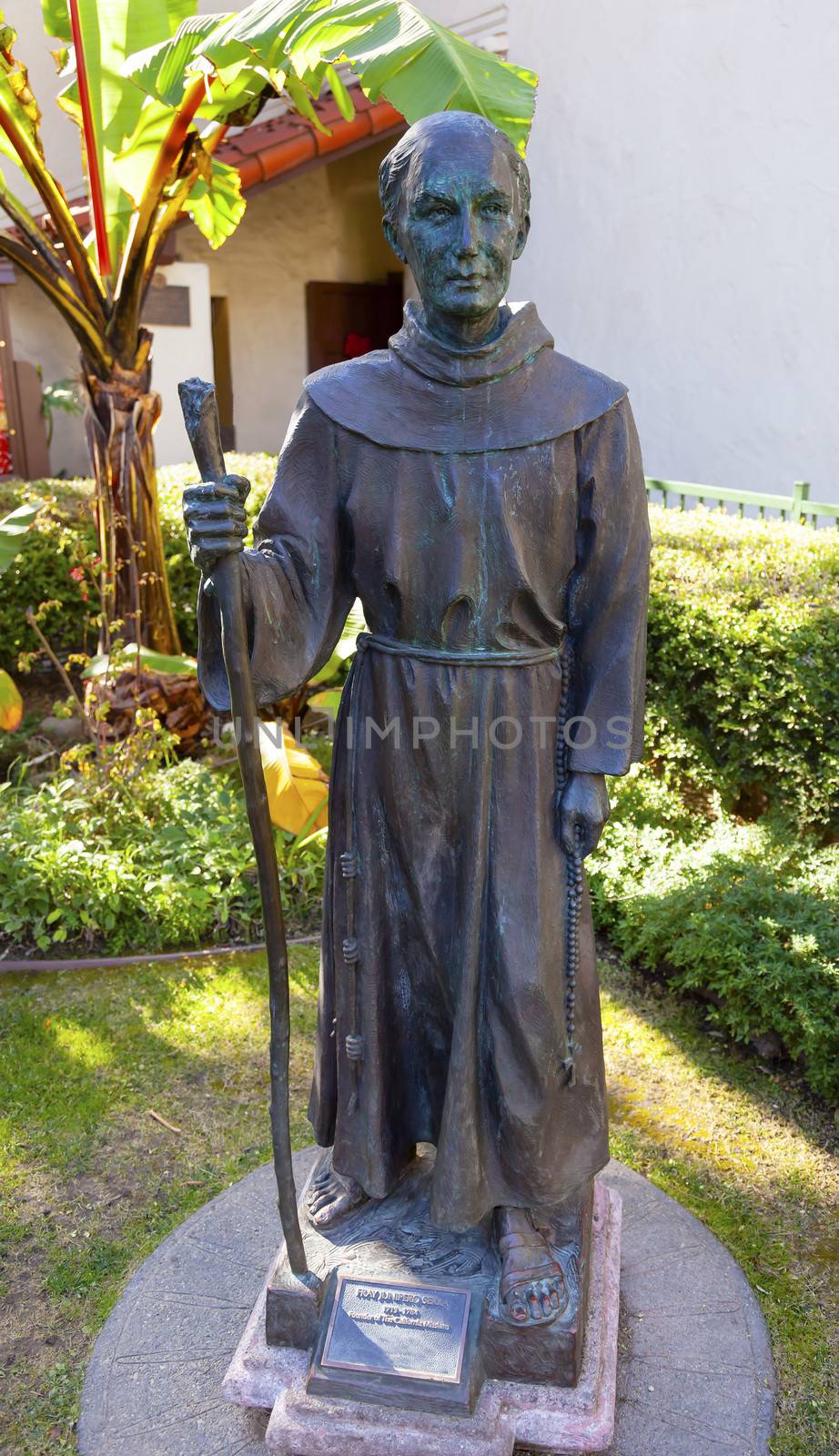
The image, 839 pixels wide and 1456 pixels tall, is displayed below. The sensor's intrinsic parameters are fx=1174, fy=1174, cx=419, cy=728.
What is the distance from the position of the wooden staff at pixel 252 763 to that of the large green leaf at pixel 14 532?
354 centimetres

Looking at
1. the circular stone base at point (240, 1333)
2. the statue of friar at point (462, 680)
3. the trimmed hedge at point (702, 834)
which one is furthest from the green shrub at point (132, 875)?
the statue of friar at point (462, 680)

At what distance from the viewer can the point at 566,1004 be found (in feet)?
8.39

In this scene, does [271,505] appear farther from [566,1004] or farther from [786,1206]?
[786,1206]

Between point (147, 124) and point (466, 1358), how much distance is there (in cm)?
511

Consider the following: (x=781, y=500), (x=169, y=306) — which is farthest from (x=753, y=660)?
(x=169, y=306)

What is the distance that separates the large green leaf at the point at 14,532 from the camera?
210 inches

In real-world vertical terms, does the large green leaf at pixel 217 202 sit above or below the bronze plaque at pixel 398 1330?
above

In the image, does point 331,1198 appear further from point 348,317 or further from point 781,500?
point 348,317

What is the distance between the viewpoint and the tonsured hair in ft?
6.77

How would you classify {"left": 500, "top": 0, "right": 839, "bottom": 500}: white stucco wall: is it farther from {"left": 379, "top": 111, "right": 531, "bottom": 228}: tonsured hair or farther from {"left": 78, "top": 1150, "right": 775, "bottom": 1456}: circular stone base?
{"left": 379, "top": 111, "right": 531, "bottom": 228}: tonsured hair

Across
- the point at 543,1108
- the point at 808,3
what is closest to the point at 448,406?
the point at 543,1108

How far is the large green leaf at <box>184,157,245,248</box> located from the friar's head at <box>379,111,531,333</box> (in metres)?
4.12

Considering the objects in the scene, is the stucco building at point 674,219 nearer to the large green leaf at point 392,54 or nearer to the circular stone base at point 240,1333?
the large green leaf at point 392,54

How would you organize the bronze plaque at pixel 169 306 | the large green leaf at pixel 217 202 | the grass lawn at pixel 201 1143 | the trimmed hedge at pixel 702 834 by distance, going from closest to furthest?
the grass lawn at pixel 201 1143 → the trimmed hedge at pixel 702 834 → the large green leaf at pixel 217 202 → the bronze plaque at pixel 169 306
